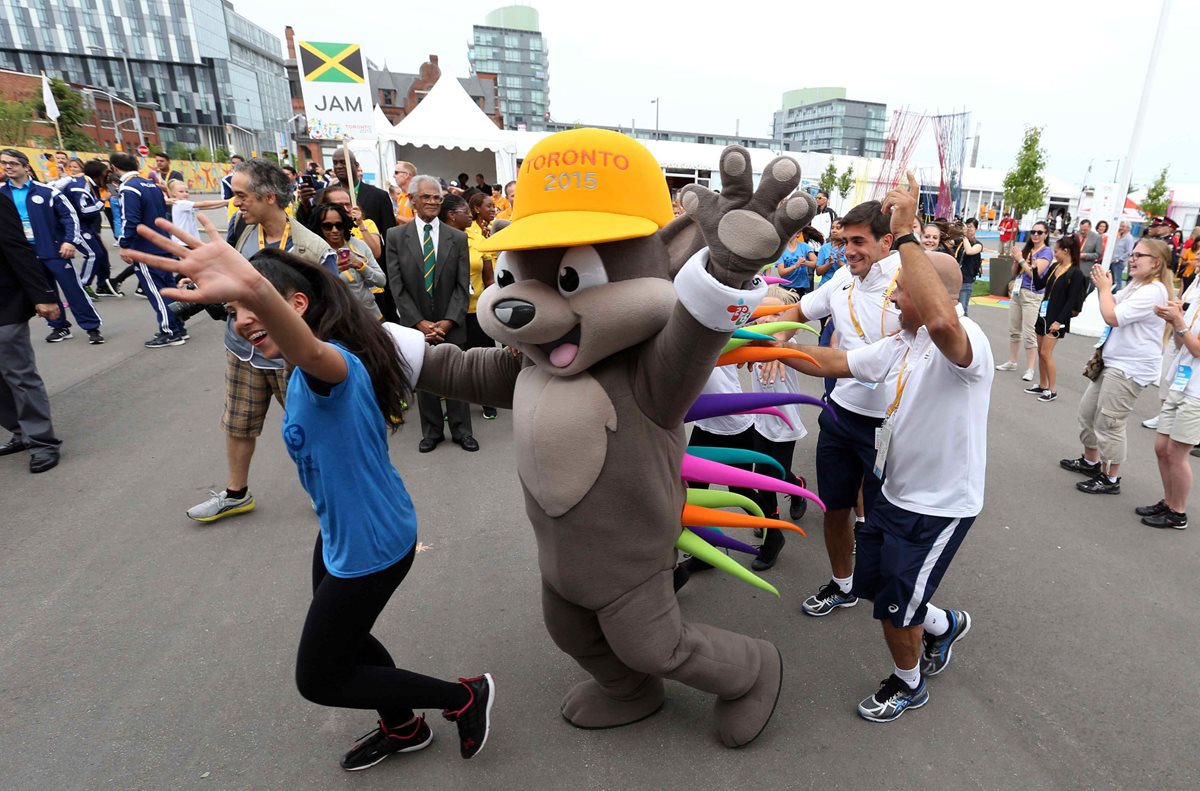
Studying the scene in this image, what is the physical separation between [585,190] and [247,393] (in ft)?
9.27

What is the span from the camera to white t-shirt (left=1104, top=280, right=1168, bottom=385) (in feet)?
14.0

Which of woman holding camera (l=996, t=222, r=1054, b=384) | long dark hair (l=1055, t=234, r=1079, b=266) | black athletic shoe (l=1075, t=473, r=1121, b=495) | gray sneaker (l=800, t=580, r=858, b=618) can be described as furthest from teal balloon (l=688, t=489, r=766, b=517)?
woman holding camera (l=996, t=222, r=1054, b=384)

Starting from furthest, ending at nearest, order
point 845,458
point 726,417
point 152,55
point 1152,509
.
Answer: point 152,55 → point 1152,509 → point 726,417 → point 845,458

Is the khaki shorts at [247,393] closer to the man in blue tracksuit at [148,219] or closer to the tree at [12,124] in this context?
the man in blue tracksuit at [148,219]

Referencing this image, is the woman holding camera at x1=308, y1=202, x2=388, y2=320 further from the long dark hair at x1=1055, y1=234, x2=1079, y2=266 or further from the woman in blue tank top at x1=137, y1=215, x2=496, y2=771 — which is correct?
the long dark hair at x1=1055, y1=234, x2=1079, y2=266

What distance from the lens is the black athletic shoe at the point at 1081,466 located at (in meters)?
4.82

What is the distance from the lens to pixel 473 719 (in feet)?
7.43

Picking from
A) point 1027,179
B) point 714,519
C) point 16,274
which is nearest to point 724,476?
point 714,519

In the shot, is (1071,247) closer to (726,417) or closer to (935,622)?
(726,417)

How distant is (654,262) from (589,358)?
352 millimetres

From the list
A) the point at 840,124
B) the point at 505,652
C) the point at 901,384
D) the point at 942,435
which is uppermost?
the point at 840,124

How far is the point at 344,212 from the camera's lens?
4.72 metres

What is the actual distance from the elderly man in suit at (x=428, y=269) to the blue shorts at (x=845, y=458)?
9.62 ft

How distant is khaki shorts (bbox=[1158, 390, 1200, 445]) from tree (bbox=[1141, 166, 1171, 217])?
24305 millimetres
